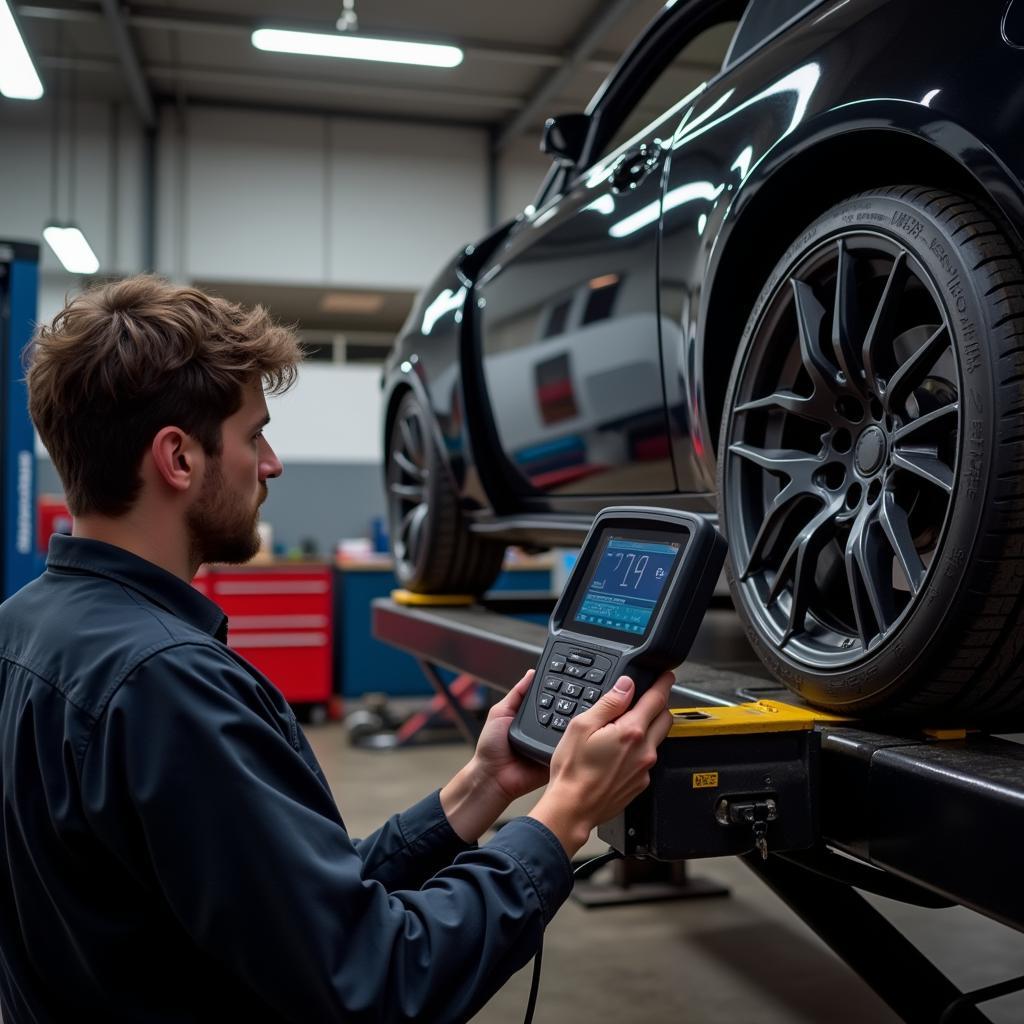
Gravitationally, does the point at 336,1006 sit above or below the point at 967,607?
below

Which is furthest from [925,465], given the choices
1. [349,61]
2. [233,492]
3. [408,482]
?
[349,61]

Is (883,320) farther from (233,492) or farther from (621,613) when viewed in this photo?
(233,492)

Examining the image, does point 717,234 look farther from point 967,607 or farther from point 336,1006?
point 336,1006

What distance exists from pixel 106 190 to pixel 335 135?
1.80 metres

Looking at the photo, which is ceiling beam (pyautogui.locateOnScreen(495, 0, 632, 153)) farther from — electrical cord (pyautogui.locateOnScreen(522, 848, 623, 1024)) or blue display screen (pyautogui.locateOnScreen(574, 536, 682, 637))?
electrical cord (pyautogui.locateOnScreen(522, 848, 623, 1024))

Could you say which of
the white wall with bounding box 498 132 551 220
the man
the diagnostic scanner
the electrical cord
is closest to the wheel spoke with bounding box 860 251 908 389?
the diagnostic scanner

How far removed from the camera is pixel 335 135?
856 cm

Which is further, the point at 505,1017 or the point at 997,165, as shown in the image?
the point at 505,1017

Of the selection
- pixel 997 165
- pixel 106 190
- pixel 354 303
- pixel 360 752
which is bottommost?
pixel 360 752

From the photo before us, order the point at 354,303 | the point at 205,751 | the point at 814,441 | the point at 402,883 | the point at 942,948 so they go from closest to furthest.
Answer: the point at 205,751
the point at 402,883
the point at 814,441
the point at 942,948
the point at 354,303

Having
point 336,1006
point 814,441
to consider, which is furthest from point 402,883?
point 814,441

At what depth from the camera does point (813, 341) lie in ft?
3.81

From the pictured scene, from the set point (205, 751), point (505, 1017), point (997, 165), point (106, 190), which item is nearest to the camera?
point (205, 751)

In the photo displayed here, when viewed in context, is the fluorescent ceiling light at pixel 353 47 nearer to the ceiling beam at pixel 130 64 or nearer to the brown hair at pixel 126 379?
the ceiling beam at pixel 130 64
